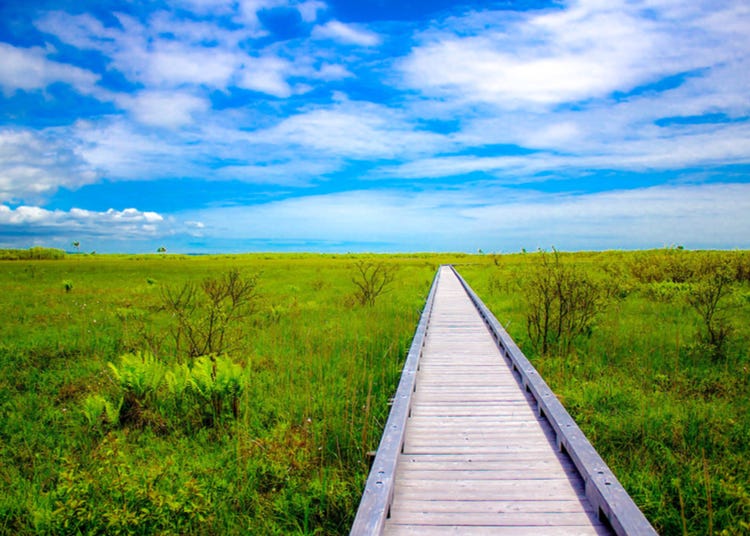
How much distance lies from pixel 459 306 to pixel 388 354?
17.5ft

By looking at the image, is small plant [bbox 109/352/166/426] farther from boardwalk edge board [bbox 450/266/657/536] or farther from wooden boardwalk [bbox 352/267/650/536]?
boardwalk edge board [bbox 450/266/657/536]

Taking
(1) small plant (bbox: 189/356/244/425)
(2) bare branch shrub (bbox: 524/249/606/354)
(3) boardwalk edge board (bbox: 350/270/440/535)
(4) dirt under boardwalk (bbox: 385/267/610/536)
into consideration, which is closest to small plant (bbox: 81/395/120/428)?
(1) small plant (bbox: 189/356/244/425)

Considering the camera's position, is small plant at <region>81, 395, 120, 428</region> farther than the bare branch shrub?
No

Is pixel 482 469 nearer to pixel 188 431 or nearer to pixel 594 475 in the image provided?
pixel 594 475

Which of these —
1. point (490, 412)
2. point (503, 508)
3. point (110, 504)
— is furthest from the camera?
point (490, 412)

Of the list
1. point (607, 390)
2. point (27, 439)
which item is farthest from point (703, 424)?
point (27, 439)

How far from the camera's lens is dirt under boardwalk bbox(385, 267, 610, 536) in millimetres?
2885

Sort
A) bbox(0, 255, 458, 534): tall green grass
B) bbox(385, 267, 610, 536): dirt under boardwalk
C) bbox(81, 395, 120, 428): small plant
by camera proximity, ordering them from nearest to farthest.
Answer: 1. bbox(385, 267, 610, 536): dirt under boardwalk
2. bbox(0, 255, 458, 534): tall green grass
3. bbox(81, 395, 120, 428): small plant

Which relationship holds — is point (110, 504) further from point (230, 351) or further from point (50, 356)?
point (50, 356)

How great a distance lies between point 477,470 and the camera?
3514 millimetres

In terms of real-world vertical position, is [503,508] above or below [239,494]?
above

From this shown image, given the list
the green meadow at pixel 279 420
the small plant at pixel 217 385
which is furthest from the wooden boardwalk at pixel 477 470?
the small plant at pixel 217 385

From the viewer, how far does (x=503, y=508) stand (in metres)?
3.02

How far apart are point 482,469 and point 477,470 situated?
0.05m
